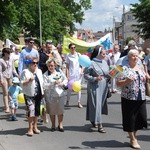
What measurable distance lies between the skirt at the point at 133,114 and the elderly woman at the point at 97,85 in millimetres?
1323

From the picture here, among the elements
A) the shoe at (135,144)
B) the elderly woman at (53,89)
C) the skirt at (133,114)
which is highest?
the elderly woman at (53,89)

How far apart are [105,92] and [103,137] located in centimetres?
99

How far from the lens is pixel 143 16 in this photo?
53.2 meters

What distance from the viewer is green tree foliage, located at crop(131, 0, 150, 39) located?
5281cm

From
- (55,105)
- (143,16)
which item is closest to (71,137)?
(55,105)

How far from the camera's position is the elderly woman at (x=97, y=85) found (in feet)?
30.3

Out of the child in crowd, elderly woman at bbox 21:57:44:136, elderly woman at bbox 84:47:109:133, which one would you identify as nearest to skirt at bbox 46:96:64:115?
elderly woman at bbox 21:57:44:136

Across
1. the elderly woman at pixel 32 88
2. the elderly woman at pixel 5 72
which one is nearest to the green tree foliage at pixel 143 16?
the elderly woman at pixel 5 72

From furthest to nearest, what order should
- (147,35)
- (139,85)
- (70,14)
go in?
1. (70,14)
2. (147,35)
3. (139,85)

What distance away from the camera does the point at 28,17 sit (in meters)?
56.6

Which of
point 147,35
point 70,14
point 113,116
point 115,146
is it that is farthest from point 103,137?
point 70,14

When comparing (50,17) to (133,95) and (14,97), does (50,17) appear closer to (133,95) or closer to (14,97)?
(14,97)

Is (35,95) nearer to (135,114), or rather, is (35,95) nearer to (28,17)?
(135,114)

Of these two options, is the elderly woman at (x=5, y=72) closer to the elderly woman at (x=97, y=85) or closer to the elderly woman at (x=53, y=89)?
the elderly woman at (x=53, y=89)
